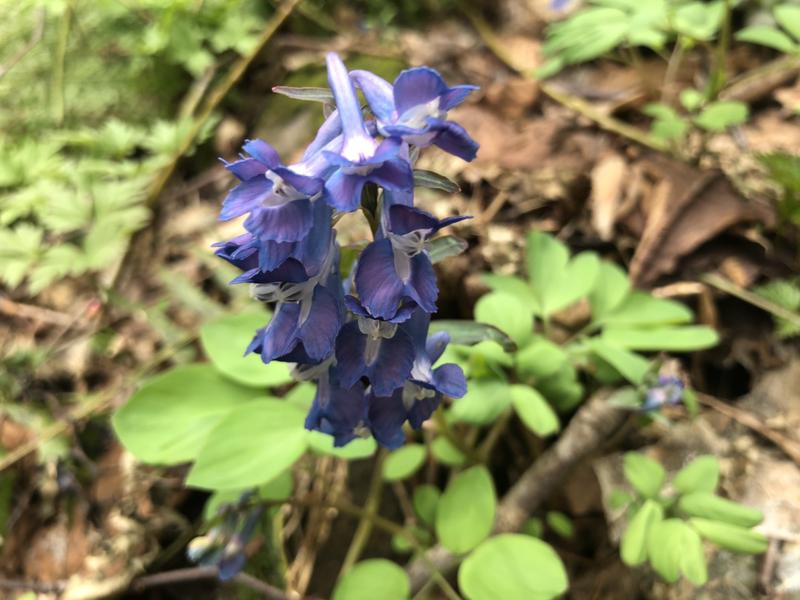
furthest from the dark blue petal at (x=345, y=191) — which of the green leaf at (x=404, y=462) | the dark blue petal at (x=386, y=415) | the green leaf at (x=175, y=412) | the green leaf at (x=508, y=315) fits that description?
the green leaf at (x=404, y=462)

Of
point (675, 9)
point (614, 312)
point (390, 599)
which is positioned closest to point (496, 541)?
point (390, 599)

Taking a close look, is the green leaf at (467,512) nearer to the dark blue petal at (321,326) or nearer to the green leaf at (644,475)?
the green leaf at (644,475)

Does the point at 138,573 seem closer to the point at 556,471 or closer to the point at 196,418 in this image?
the point at 196,418

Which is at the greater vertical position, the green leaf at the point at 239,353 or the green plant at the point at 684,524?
the green leaf at the point at 239,353

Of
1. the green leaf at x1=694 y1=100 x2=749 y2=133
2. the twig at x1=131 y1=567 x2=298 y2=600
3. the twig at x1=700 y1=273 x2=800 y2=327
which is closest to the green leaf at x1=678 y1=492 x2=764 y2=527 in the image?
the twig at x1=700 y1=273 x2=800 y2=327

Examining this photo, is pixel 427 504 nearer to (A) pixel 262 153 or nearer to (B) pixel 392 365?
(B) pixel 392 365

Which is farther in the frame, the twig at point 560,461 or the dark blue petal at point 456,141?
the twig at point 560,461
